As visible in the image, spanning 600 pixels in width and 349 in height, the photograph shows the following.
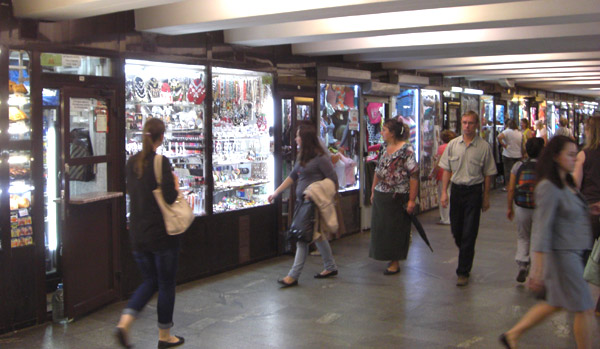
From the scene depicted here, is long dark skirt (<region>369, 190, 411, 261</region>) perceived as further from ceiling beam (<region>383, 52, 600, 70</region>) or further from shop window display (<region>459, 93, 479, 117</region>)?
shop window display (<region>459, 93, 479, 117</region>)

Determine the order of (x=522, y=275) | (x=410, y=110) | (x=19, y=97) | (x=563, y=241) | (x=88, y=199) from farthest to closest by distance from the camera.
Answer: (x=410, y=110)
(x=522, y=275)
(x=88, y=199)
(x=19, y=97)
(x=563, y=241)

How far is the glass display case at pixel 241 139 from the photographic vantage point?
7242mm

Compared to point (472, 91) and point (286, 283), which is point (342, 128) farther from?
point (472, 91)

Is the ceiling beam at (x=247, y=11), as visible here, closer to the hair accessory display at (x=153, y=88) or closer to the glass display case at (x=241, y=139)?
the hair accessory display at (x=153, y=88)

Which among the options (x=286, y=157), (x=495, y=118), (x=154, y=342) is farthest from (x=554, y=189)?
(x=495, y=118)

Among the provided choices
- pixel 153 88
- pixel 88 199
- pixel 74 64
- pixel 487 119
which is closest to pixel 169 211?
pixel 88 199

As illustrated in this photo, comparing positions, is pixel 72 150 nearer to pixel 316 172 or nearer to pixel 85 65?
pixel 85 65

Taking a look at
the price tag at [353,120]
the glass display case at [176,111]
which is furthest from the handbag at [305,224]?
the price tag at [353,120]

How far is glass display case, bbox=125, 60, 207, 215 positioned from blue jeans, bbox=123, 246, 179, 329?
2.00 metres

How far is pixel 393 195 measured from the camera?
6672 mm

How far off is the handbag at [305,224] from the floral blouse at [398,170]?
96 centimetres

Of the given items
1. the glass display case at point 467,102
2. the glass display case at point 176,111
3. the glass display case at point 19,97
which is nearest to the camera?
the glass display case at point 19,97

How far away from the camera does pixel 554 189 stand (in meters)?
3.88

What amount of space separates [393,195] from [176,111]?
248cm
